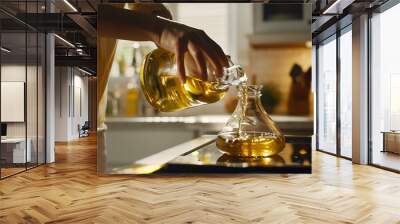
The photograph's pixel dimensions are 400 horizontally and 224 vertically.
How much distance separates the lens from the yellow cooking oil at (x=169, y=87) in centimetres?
53

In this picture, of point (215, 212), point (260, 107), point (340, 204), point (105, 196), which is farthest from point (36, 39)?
point (260, 107)

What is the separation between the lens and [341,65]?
6.09 metres

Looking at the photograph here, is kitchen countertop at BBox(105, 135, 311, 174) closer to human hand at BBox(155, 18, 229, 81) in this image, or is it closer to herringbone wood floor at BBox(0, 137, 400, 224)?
human hand at BBox(155, 18, 229, 81)

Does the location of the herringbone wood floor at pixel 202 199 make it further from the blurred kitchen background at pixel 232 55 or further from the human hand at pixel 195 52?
the human hand at pixel 195 52

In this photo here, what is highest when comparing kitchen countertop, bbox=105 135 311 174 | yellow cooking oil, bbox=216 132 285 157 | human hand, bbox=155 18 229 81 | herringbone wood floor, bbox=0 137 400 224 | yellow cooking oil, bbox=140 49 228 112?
human hand, bbox=155 18 229 81

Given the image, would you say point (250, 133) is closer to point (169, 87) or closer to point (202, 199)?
point (169, 87)

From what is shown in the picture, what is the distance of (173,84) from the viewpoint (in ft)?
1.81

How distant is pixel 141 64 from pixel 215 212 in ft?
6.72

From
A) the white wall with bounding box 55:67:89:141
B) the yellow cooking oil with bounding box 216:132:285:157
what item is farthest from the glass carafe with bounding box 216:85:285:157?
the white wall with bounding box 55:67:89:141

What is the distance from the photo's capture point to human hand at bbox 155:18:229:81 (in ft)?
1.57

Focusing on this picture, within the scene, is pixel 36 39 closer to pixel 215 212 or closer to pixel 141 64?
pixel 215 212

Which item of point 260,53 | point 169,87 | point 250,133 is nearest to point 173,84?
point 169,87

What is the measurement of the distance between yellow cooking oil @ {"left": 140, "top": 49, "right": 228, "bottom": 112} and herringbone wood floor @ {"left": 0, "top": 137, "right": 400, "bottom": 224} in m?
1.69

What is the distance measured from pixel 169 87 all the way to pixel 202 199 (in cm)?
245
